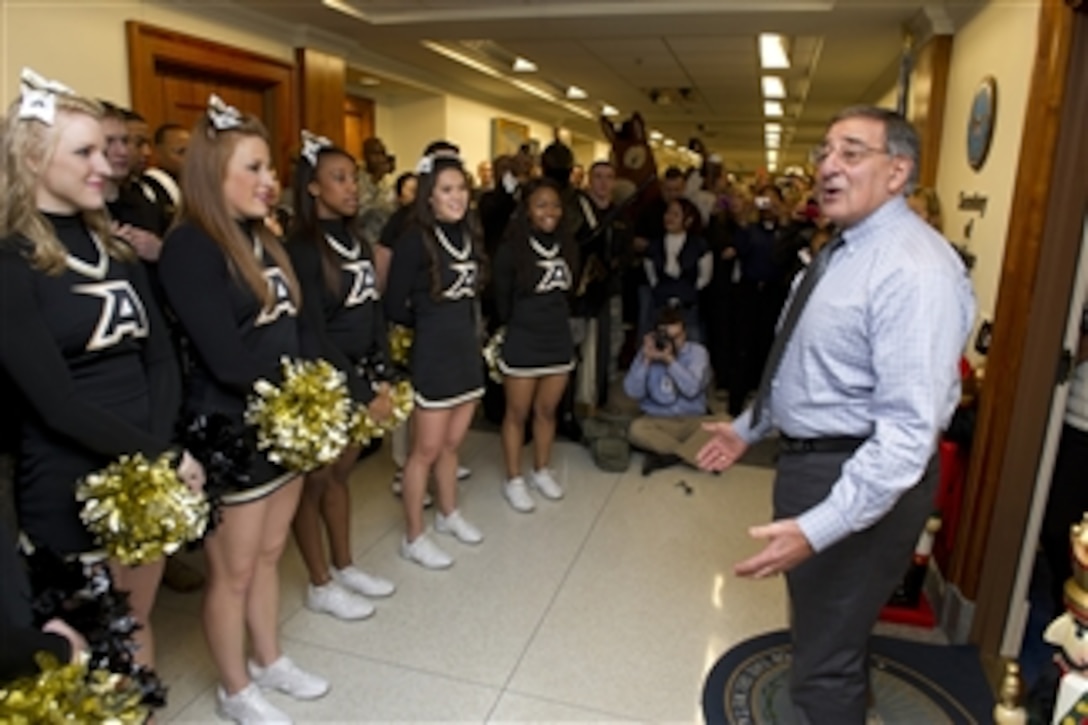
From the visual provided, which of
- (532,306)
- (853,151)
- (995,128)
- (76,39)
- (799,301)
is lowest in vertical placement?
(532,306)

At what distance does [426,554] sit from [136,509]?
5.29ft

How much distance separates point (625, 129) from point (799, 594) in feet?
18.6

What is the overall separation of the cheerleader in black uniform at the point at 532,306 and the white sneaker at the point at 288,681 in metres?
1.45

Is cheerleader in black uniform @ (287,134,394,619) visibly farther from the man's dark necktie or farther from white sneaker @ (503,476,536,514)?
the man's dark necktie

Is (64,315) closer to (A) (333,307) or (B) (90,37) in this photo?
(A) (333,307)

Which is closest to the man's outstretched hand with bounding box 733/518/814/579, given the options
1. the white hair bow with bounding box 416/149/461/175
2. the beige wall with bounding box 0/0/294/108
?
the white hair bow with bounding box 416/149/461/175

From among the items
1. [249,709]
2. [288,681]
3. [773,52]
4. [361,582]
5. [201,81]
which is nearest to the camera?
[249,709]

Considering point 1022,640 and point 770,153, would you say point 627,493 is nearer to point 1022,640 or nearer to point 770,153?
point 1022,640

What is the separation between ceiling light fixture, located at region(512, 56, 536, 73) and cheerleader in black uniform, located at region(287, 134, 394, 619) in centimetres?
527

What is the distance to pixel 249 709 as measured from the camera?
2027 millimetres

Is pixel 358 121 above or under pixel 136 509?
above

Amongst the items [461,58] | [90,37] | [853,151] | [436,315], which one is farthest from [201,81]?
[853,151]

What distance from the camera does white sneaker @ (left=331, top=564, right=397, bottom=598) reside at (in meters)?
2.74

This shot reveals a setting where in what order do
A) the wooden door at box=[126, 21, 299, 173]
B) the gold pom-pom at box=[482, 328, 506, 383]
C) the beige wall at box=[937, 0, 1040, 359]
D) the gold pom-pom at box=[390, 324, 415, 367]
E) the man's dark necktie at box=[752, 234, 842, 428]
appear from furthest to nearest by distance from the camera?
1. the wooden door at box=[126, 21, 299, 173]
2. the gold pom-pom at box=[482, 328, 506, 383]
3. the beige wall at box=[937, 0, 1040, 359]
4. the gold pom-pom at box=[390, 324, 415, 367]
5. the man's dark necktie at box=[752, 234, 842, 428]
